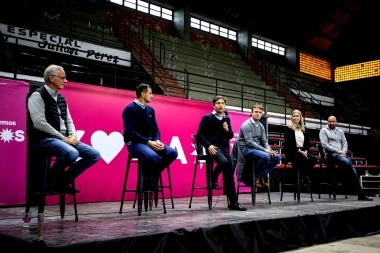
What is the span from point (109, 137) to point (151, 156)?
5.95 feet

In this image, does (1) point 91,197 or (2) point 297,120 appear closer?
(1) point 91,197

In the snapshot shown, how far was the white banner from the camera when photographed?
7.37 metres

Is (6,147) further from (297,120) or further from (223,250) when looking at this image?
(297,120)

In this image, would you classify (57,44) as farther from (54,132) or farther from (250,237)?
(250,237)

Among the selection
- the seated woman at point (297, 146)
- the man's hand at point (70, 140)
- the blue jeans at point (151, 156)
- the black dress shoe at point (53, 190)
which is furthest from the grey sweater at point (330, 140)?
the black dress shoe at point (53, 190)

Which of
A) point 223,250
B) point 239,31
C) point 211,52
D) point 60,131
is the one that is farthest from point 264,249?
point 239,31

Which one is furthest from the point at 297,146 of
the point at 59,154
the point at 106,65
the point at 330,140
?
the point at 106,65

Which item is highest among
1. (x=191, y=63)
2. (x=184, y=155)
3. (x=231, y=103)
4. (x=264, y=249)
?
(x=191, y=63)

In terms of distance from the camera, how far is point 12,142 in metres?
4.23

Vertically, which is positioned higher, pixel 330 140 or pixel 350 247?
pixel 330 140

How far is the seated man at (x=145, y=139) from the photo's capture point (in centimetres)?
340

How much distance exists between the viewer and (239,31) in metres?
14.7

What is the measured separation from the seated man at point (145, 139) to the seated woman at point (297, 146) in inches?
81.6

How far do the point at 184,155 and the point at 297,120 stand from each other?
5.98 ft
